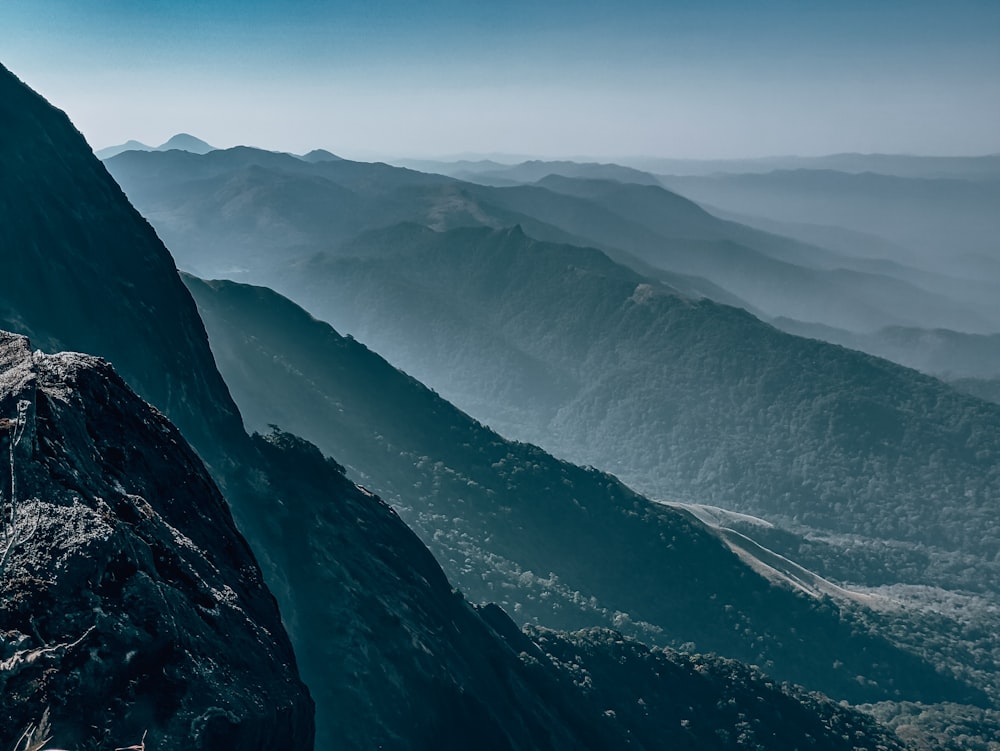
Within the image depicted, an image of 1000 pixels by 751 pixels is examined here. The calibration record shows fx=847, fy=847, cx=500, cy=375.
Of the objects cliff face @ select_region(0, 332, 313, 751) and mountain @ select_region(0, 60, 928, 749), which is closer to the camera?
cliff face @ select_region(0, 332, 313, 751)

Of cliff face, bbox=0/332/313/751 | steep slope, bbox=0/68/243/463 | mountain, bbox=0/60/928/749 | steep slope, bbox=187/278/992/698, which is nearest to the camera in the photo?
cliff face, bbox=0/332/313/751

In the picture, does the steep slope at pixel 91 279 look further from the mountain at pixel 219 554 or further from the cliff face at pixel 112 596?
the cliff face at pixel 112 596

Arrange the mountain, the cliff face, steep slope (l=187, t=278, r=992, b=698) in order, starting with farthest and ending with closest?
1. steep slope (l=187, t=278, r=992, b=698)
2. the mountain
3. the cliff face

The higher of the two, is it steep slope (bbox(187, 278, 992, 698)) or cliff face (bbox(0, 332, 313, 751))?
cliff face (bbox(0, 332, 313, 751))

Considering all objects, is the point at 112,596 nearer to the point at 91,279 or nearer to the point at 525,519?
the point at 91,279

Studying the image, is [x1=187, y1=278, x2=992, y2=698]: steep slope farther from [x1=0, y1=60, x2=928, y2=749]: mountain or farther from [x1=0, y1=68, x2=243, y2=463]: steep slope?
[x1=0, y1=68, x2=243, y2=463]: steep slope

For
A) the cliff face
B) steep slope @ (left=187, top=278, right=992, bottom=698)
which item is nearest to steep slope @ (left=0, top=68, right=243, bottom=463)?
the cliff face
